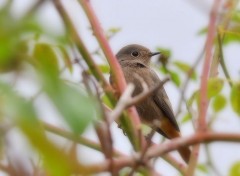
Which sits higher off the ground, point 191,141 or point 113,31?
point 113,31

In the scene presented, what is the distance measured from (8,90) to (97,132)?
37 centimetres

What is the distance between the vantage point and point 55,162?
0.65 meters

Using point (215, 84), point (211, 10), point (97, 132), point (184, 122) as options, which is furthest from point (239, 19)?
point (97, 132)

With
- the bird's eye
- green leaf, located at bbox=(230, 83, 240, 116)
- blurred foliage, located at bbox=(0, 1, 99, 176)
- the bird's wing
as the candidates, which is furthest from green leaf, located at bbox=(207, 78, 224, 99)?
the bird's eye

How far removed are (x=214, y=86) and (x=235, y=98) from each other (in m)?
0.09

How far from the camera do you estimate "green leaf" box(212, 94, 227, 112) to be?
88.4 inches

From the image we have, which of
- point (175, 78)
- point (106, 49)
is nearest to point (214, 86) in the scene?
point (106, 49)

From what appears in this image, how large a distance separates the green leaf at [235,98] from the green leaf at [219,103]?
14 centimetres

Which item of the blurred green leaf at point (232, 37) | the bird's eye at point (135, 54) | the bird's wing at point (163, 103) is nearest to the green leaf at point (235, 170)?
the blurred green leaf at point (232, 37)

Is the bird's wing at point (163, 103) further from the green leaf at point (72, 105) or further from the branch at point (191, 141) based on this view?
the green leaf at point (72, 105)

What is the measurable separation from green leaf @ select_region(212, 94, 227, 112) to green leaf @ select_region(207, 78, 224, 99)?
23 cm

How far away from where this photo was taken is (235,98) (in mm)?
2008

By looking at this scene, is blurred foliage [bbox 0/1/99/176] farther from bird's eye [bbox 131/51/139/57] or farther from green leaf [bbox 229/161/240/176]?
bird's eye [bbox 131/51/139/57]

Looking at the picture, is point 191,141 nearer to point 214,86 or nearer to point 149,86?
point 214,86
